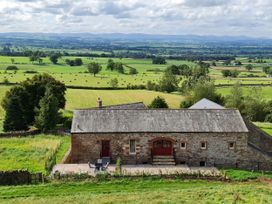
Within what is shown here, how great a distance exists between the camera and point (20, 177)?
26.1 m

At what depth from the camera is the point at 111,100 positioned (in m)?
75.5

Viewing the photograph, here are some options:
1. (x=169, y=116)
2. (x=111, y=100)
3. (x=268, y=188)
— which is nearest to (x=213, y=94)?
(x=111, y=100)

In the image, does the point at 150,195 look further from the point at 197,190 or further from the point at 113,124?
the point at 113,124

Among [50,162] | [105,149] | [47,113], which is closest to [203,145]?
[105,149]

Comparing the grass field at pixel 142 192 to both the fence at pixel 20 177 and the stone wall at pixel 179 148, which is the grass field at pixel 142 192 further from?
the stone wall at pixel 179 148

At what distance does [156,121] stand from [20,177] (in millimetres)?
12062

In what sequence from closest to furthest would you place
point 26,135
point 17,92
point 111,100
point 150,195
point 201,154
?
point 150,195 → point 201,154 → point 26,135 → point 17,92 → point 111,100

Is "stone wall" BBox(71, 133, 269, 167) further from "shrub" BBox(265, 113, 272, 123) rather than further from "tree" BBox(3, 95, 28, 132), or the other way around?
"shrub" BBox(265, 113, 272, 123)

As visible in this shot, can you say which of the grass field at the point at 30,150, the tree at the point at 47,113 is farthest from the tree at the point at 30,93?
the grass field at the point at 30,150

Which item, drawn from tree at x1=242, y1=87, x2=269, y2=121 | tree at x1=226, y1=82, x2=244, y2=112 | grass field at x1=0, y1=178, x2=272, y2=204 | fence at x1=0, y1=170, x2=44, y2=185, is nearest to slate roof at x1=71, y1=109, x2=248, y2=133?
grass field at x1=0, y1=178, x2=272, y2=204

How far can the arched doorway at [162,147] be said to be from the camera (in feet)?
107

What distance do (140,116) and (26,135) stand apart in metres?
16.0

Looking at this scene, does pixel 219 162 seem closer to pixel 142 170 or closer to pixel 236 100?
pixel 142 170

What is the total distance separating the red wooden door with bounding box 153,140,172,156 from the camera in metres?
32.6
